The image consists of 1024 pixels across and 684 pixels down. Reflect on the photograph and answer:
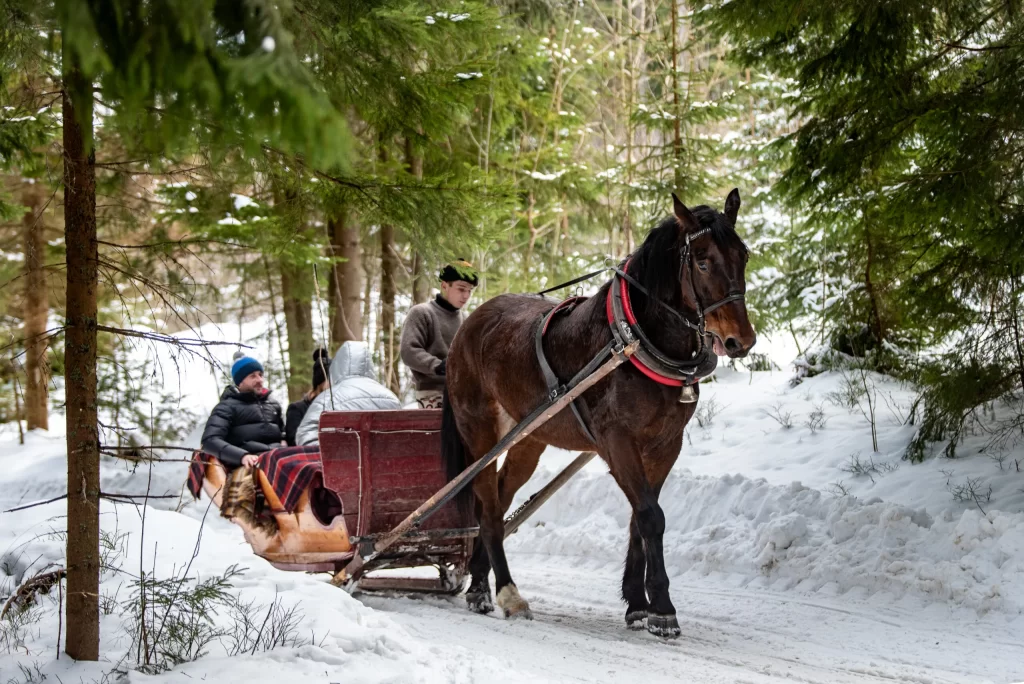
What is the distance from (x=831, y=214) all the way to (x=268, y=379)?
11.6 m

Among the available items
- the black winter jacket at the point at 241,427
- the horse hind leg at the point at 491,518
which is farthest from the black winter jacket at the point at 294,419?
the horse hind leg at the point at 491,518

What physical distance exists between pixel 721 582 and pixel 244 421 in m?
4.01

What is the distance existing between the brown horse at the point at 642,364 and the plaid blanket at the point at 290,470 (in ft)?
4.19

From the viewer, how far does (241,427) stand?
282 inches

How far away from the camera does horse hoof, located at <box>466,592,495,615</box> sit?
5559mm

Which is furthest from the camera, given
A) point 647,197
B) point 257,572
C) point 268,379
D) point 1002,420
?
point 268,379

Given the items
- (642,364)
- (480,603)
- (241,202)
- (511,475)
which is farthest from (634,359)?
(241,202)

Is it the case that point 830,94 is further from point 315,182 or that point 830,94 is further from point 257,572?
point 257,572

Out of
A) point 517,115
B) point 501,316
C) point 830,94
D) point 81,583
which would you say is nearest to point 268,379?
point 517,115

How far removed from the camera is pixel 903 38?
5.67 metres

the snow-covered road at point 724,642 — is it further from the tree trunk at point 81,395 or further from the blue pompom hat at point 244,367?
the blue pompom hat at point 244,367

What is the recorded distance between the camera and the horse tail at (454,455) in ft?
19.1

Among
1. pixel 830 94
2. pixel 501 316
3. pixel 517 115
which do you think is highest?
pixel 517 115

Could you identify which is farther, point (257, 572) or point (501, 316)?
point (501, 316)
